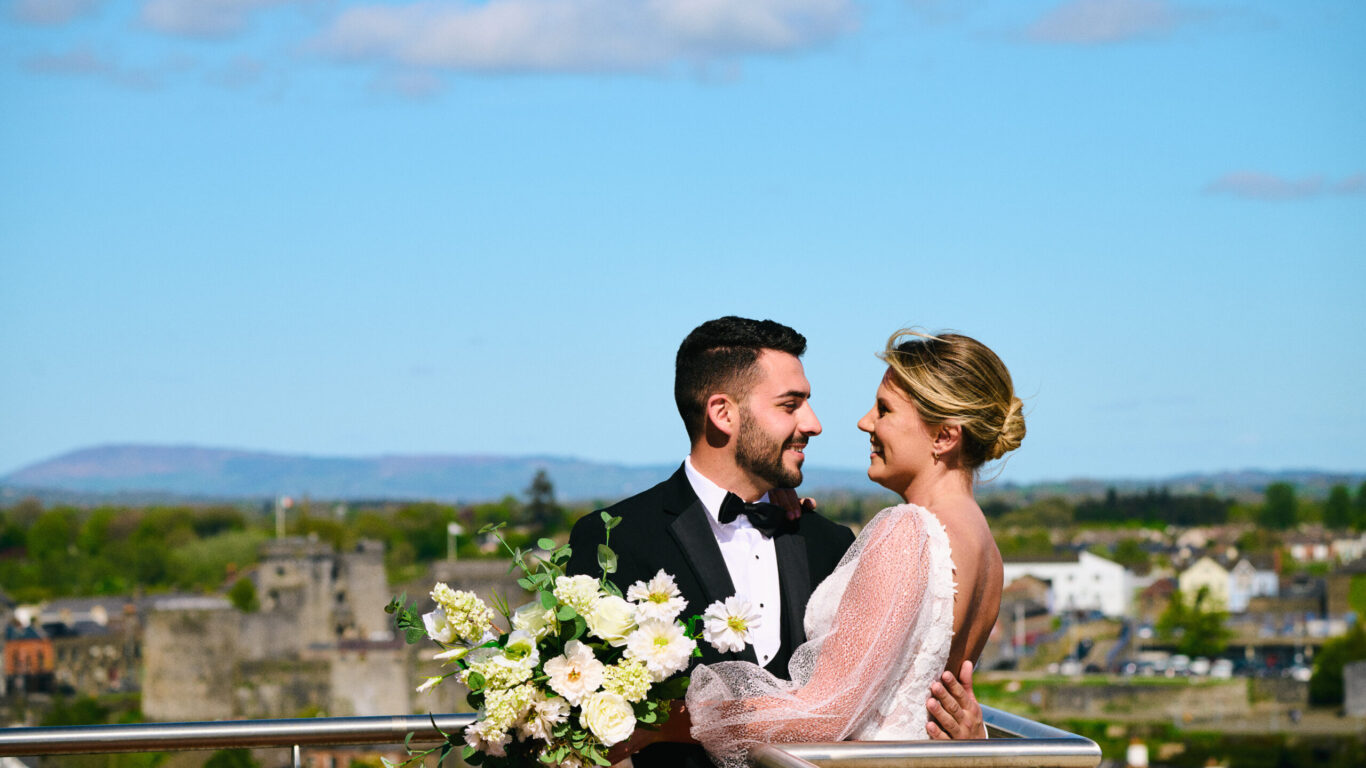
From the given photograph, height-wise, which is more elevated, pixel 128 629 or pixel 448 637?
pixel 448 637

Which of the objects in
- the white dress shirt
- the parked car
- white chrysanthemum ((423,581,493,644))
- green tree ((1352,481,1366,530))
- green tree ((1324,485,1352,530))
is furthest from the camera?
green tree ((1324,485,1352,530))

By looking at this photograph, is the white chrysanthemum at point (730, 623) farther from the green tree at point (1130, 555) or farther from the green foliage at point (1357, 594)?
the green tree at point (1130, 555)

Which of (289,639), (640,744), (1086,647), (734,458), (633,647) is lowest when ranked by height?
(1086,647)

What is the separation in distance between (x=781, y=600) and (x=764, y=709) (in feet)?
2.17

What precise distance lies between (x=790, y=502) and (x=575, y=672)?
40.8 inches

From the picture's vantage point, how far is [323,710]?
2120 inches

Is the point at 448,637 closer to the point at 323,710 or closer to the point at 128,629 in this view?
the point at 323,710

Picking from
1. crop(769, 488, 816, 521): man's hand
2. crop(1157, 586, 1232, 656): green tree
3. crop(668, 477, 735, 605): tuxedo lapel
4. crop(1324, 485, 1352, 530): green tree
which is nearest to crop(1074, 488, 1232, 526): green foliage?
crop(1324, 485, 1352, 530): green tree

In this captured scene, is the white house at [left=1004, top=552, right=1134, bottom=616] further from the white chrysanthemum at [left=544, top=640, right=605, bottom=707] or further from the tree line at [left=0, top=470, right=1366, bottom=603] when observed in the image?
the white chrysanthemum at [left=544, top=640, right=605, bottom=707]

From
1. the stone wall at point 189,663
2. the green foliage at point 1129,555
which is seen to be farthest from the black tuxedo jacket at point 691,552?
the green foliage at point 1129,555

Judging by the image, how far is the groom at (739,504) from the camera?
12.4 feet

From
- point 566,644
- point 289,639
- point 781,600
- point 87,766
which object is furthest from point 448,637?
point 289,639

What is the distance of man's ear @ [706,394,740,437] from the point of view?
3.90 meters

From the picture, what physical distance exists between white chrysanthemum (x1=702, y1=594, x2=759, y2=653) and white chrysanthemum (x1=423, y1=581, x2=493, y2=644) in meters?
0.45
